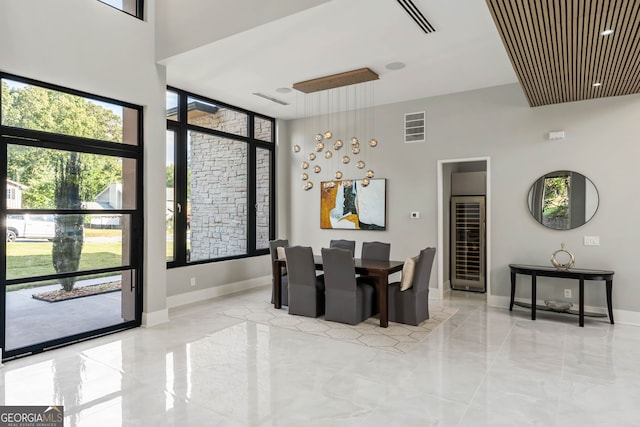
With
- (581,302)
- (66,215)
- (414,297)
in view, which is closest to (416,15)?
(414,297)

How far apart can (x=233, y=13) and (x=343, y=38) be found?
48.0 inches

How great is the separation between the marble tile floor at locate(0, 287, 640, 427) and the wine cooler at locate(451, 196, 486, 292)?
2150 mm

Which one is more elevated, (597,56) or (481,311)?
(597,56)

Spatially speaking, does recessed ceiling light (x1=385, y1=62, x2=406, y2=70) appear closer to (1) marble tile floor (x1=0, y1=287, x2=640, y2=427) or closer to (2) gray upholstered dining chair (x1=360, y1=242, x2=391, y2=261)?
(2) gray upholstered dining chair (x1=360, y1=242, x2=391, y2=261)

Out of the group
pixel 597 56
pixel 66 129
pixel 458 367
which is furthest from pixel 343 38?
pixel 458 367

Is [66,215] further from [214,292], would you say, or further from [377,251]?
[377,251]

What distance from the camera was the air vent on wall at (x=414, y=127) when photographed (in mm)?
6492

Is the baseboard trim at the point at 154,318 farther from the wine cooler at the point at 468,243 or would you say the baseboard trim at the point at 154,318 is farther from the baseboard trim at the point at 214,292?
the wine cooler at the point at 468,243

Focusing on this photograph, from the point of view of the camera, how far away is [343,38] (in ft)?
13.8

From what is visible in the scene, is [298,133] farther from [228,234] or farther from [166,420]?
[166,420]

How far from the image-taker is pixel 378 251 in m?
5.96

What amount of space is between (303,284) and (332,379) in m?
2.03

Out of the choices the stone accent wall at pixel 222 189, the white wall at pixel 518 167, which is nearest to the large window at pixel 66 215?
the stone accent wall at pixel 222 189

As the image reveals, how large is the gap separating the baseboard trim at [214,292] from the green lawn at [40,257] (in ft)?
4.84
